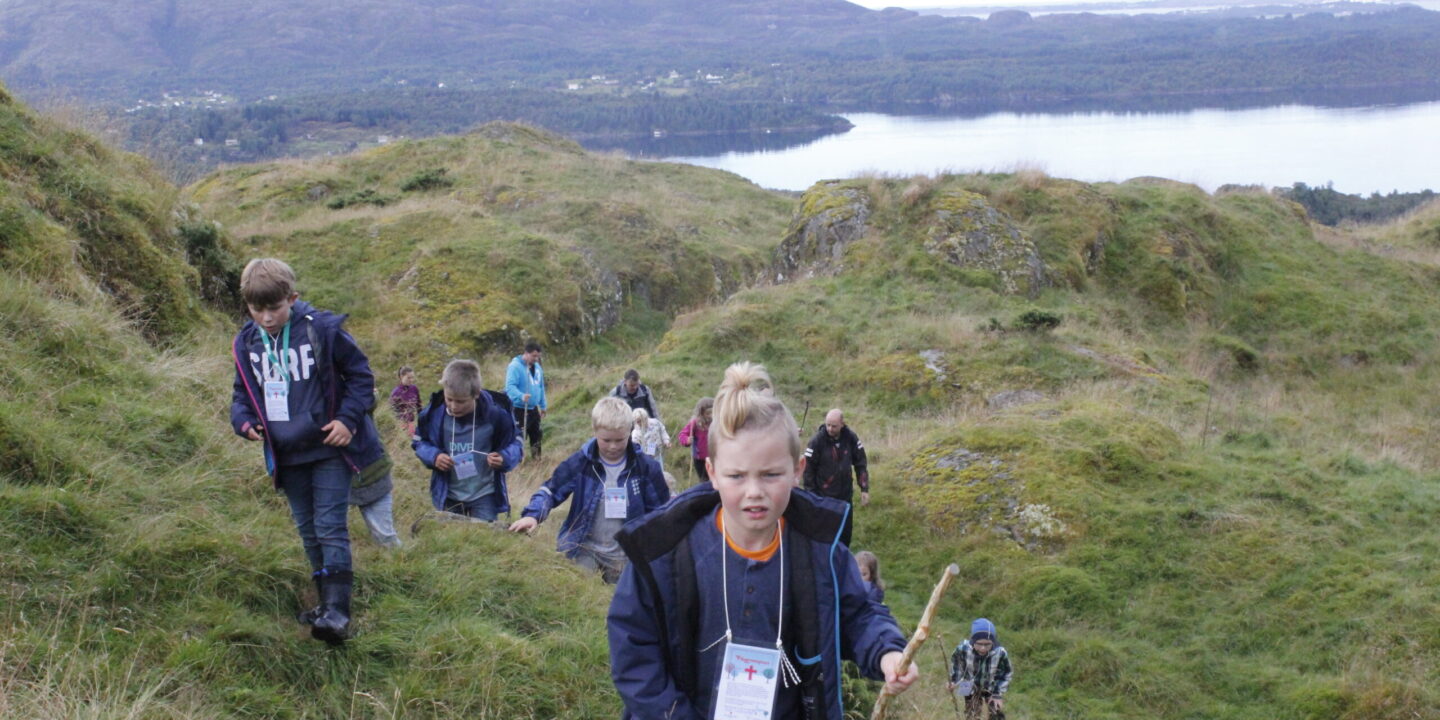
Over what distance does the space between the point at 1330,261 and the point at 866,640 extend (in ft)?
74.1

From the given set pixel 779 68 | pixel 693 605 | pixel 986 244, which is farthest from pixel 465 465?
pixel 779 68

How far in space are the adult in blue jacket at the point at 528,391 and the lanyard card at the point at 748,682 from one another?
8308 millimetres

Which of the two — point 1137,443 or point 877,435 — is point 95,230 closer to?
point 877,435

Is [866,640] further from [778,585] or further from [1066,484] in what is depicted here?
[1066,484]

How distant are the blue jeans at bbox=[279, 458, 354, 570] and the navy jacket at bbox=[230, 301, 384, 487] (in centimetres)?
8

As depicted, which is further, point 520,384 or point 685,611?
point 520,384

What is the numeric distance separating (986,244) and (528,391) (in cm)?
1054

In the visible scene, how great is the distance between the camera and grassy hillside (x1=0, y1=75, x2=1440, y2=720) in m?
4.20

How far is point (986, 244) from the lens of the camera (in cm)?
1838

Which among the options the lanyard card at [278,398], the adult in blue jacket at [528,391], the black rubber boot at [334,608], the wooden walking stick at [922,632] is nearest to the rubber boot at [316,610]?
the black rubber boot at [334,608]

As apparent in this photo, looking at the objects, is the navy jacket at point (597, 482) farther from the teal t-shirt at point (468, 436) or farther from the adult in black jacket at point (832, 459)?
the adult in black jacket at point (832, 459)

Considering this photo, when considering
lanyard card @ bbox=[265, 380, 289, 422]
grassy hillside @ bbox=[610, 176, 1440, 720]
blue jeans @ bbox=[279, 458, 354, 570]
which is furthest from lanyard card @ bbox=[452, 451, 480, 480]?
grassy hillside @ bbox=[610, 176, 1440, 720]

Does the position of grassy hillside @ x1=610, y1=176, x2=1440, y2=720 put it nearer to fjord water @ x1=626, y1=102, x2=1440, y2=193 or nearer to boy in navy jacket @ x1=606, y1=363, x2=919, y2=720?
boy in navy jacket @ x1=606, y1=363, x2=919, y2=720

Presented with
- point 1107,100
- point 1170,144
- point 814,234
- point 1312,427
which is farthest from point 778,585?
point 1107,100
